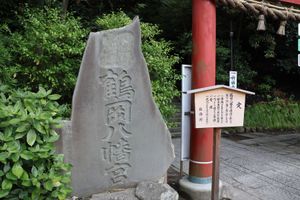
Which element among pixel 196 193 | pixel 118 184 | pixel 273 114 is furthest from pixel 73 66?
pixel 273 114

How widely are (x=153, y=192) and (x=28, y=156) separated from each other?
155cm

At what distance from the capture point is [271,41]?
12.3 metres

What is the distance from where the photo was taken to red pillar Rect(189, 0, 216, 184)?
473cm

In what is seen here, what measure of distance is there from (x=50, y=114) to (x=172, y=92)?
9.08 ft

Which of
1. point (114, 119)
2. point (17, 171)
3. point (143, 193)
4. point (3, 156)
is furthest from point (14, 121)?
point (143, 193)

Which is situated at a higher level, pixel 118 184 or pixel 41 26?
pixel 41 26

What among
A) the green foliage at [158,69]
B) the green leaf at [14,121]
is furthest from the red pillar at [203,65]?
the green leaf at [14,121]

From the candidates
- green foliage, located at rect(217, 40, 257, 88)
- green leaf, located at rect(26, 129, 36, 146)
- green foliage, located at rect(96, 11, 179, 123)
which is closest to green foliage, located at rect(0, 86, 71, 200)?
green leaf, located at rect(26, 129, 36, 146)

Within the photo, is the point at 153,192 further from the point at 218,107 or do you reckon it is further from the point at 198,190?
the point at 218,107

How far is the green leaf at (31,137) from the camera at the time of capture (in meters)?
3.20

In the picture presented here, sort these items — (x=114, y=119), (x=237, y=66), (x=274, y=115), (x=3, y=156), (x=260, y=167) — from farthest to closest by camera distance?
(x=237, y=66)
(x=274, y=115)
(x=260, y=167)
(x=114, y=119)
(x=3, y=156)

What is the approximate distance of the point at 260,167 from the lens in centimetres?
682

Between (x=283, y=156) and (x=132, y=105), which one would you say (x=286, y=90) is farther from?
(x=132, y=105)

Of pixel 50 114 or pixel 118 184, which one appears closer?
pixel 50 114
